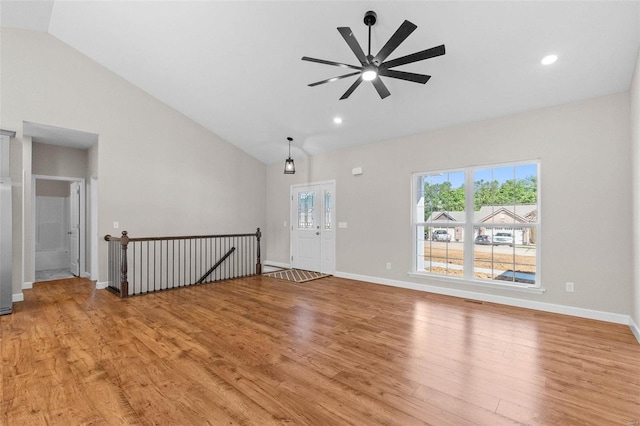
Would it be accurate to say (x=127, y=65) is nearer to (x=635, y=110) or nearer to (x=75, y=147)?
(x=75, y=147)

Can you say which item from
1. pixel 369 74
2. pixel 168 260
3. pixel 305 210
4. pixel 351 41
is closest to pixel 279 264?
pixel 305 210

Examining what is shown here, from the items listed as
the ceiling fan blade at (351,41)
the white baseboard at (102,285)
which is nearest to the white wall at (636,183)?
the ceiling fan blade at (351,41)

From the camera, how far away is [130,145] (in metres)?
5.82

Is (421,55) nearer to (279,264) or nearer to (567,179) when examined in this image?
(567,179)

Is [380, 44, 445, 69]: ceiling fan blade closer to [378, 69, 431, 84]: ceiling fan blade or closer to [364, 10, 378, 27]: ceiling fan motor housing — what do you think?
[378, 69, 431, 84]: ceiling fan blade

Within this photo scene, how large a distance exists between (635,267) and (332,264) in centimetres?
480

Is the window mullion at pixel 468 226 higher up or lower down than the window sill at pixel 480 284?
higher up

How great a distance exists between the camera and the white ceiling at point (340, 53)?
3.07 metres

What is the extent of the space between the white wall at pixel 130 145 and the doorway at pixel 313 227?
4.40 feet

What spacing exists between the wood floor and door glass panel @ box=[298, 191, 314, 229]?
3.25 meters

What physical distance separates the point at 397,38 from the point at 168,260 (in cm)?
607

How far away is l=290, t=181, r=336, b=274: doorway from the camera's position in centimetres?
694

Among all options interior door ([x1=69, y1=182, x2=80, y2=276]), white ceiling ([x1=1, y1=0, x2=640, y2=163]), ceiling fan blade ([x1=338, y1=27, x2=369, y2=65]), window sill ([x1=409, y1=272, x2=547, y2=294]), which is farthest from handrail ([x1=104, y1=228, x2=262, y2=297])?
ceiling fan blade ([x1=338, y1=27, x2=369, y2=65])

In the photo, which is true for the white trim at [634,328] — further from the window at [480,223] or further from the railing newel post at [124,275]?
the railing newel post at [124,275]
